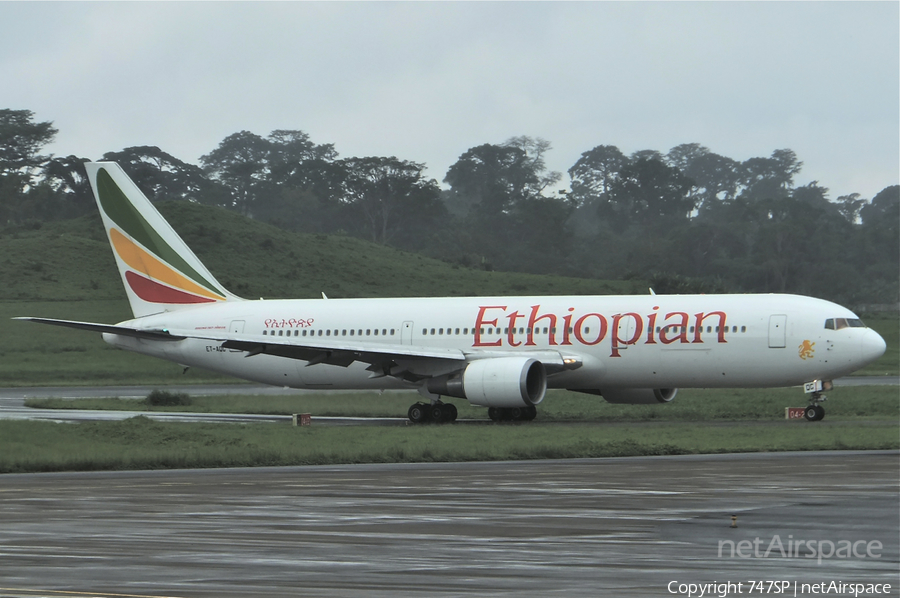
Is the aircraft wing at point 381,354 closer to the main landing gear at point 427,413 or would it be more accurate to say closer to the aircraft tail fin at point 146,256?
the main landing gear at point 427,413

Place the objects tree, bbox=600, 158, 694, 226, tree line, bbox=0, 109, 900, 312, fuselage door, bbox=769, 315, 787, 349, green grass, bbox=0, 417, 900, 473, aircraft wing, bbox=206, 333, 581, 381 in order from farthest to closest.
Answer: tree, bbox=600, 158, 694, 226 → tree line, bbox=0, 109, 900, 312 → aircraft wing, bbox=206, 333, 581, 381 → fuselage door, bbox=769, 315, 787, 349 → green grass, bbox=0, 417, 900, 473

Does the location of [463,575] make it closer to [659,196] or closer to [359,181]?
[359,181]

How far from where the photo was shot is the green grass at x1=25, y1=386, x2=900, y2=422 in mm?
36656

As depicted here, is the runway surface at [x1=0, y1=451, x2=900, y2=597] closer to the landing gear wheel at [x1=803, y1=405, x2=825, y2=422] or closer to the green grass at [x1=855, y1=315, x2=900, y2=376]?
the landing gear wheel at [x1=803, y1=405, x2=825, y2=422]

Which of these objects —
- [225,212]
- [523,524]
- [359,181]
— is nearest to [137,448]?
[523,524]

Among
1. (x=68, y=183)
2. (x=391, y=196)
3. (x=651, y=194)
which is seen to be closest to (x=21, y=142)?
(x=68, y=183)

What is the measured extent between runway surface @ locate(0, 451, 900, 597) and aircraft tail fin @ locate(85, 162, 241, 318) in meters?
21.2

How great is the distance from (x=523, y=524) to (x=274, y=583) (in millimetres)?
4248

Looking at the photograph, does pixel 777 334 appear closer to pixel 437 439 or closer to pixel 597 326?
pixel 597 326

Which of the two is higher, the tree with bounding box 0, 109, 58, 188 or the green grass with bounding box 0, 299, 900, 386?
the tree with bounding box 0, 109, 58, 188

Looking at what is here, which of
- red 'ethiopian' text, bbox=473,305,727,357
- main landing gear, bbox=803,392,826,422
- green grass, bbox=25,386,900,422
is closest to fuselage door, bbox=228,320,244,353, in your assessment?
green grass, bbox=25,386,900,422

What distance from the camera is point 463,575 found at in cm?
1092

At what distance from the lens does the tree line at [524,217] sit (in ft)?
377

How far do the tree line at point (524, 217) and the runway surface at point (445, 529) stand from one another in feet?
264
